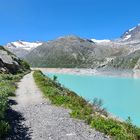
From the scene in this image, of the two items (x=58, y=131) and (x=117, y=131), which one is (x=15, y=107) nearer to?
(x=58, y=131)

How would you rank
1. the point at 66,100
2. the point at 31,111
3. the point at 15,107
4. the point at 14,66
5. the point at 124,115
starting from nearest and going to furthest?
the point at 31,111
the point at 15,107
the point at 66,100
the point at 124,115
the point at 14,66

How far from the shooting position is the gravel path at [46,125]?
53.4ft

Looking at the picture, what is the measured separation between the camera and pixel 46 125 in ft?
59.7

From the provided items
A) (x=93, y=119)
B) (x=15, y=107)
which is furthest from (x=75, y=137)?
(x=15, y=107)

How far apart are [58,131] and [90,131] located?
1.60m

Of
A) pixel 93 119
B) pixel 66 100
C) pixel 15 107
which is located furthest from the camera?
pixel 66 100

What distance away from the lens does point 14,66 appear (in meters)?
75.7

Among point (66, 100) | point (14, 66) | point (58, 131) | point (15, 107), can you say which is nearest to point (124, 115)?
point (66, 100)

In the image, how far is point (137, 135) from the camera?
17.3 meters

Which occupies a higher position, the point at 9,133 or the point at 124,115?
the point at 9,133

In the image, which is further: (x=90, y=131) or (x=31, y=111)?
(x=31, y=111)

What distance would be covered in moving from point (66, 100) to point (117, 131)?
31.7 ft

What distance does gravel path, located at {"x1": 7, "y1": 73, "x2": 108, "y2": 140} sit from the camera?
16.3 meters

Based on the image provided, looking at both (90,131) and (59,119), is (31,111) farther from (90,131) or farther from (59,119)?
(90,131)
